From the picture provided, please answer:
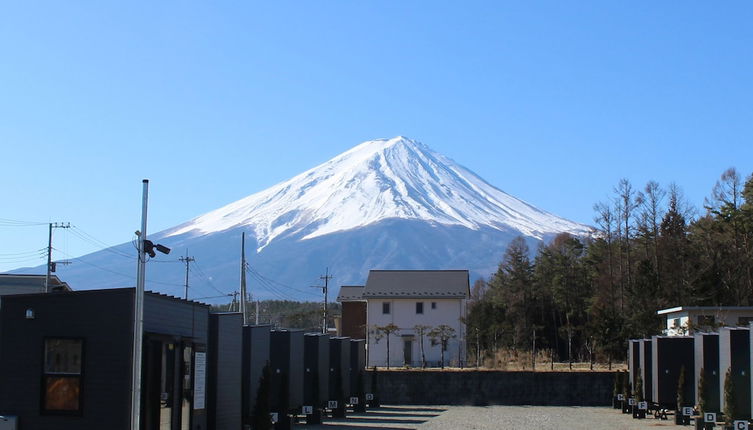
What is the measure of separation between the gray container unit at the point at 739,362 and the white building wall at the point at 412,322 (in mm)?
35338

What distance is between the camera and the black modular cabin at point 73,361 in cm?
1673

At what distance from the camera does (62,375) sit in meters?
17.0

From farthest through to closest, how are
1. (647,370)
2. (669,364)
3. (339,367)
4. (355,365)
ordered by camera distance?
(355,365)
(339,367)
(647,370)
(669,364)

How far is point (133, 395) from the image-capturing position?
15.8m

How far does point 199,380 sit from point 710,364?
1574 centimetres

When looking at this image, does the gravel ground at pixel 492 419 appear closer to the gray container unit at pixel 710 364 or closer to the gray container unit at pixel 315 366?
the gray container unit at pixel 315 366

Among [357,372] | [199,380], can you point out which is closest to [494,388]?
[357,372]

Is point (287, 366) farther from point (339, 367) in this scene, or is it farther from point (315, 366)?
point (339, 367)

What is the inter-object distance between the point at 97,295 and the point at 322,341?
1871 centimetres

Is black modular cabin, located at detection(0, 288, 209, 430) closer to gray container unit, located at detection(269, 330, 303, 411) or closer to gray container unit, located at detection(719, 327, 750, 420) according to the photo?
gray container unit, located at detection(269, 330, 303, 411)

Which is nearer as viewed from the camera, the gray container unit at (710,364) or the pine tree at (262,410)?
the pine tree at (262,410)

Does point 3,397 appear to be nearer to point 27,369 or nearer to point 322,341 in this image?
point 27,369

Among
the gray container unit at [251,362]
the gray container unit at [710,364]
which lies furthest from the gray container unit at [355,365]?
the gray container unit at [710,364]

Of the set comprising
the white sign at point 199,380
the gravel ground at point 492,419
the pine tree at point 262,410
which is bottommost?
the gravel ground at point 492,419
